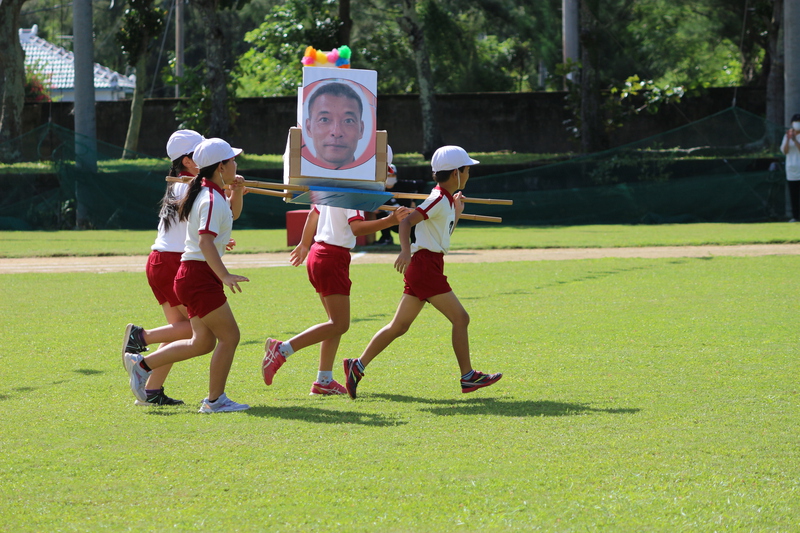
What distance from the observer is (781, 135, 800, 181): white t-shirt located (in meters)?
19.5

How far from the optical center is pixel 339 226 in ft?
21.2

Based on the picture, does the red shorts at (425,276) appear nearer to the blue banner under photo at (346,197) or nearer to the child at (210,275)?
the blue banner under photo at (346,197)

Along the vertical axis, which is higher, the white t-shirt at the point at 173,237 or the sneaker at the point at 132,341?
the white t-shirt at the point at 173,237

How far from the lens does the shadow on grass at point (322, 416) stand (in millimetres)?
5605

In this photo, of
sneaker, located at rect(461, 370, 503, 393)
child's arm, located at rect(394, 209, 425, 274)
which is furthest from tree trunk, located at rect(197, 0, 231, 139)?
sneaker, located at rect(461, 370, 503, 393)

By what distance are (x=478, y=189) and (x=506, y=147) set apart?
860cm

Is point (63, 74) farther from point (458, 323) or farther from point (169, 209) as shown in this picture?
point (458, 323)

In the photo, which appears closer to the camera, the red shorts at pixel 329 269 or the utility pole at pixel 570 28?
the red shorts at pixel 329 269

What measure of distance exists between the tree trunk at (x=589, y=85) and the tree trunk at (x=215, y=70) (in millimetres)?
9417

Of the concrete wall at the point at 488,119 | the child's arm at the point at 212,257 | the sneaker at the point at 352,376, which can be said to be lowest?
the sneaker at the point at 352,376

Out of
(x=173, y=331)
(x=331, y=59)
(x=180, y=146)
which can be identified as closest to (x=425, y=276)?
(x=173, y=331)

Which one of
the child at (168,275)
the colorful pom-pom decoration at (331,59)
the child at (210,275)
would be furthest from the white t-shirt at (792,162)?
the child at (210,275)

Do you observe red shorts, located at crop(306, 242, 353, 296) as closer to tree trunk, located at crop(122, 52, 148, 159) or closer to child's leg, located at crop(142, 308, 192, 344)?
child's leg, located at crop(142, 308, 192, 344)

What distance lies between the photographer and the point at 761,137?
21.3 m
